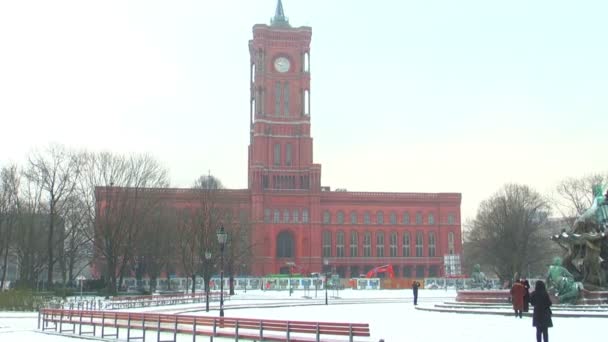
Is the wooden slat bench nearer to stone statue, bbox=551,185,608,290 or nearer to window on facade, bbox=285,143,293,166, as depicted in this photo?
stone statue, bbox=551,185,608,290

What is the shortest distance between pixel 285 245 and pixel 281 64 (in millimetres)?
28003

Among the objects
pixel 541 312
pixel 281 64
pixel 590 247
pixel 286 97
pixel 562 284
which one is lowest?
pixel 541 312

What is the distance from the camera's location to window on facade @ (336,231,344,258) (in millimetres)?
114375

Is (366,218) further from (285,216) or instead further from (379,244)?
(285,216)

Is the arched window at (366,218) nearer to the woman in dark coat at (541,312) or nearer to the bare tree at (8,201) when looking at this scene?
the bare tree at (8,201)

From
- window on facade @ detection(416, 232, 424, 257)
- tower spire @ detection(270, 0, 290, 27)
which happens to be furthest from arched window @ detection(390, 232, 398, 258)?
tower spire @ detection(270, 0, 290, 27)

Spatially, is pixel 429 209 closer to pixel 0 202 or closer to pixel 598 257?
pixel 0 202

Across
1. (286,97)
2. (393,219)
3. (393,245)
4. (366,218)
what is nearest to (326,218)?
(366,218)

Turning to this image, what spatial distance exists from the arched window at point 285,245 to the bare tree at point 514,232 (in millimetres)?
36193

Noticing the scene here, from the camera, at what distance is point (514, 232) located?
74.1 meters

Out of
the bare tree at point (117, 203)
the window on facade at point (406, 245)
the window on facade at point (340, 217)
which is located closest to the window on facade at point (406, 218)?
the window on facade at point (406, 245)

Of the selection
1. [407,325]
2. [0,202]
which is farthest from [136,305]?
[407,325]

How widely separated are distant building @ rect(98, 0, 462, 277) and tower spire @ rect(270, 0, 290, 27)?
345 cm

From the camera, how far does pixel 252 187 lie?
4252 inches
